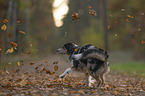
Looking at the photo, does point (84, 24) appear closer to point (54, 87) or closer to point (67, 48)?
point (67, 48)

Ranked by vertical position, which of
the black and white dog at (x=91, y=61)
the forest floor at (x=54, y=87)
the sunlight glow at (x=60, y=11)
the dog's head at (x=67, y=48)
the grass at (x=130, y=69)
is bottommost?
the forest floor at (x=54, y=87)

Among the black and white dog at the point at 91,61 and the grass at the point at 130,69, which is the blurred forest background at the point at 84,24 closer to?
the grass at the point at 130,69

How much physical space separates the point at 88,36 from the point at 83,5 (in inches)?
359

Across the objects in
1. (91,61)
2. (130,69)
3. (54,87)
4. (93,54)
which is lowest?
(54,87)

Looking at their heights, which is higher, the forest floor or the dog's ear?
the dog's ear

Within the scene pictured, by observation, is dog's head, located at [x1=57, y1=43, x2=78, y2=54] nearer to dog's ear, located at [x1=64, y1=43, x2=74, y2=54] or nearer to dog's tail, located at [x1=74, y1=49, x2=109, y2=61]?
dog's ear, located at [x1=64, y1=43, x2=74, y2=54]

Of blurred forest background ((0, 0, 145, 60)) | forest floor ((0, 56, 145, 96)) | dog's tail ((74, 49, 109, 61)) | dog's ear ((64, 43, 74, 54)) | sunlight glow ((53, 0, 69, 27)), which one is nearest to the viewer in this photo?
forest floor ((0, 56, 145, 96))

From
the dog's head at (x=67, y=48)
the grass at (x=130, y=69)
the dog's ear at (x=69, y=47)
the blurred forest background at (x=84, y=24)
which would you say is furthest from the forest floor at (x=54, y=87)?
the blurred forest background at (x=84, y=24)

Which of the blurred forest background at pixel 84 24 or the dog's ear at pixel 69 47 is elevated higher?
the blurred forest background at pixel 84 24

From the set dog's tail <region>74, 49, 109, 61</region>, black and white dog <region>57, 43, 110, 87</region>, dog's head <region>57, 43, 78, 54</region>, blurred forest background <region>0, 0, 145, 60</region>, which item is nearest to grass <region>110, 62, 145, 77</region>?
blurred forest background <region>0, 0, 145, 60</region>

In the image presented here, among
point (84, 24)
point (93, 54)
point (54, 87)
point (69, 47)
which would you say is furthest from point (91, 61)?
point (84, 24)

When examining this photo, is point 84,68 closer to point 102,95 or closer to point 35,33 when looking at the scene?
point 102,95

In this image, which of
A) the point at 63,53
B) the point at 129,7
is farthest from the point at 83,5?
the point at 63,53

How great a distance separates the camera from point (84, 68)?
723 centimetres
